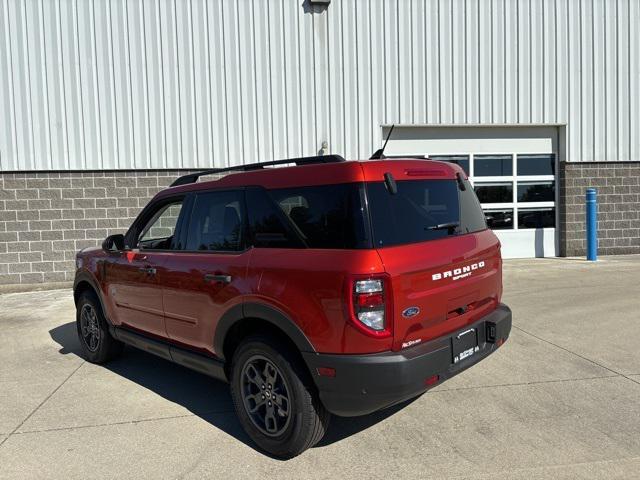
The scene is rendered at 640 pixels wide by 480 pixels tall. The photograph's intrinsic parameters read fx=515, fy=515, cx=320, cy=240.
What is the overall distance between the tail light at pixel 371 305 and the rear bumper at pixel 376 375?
0.16 metres

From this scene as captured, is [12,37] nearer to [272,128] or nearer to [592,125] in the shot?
[272,128]

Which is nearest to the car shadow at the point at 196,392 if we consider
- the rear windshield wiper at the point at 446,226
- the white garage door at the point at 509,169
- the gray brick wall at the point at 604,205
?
the rear windshield wiper at the point at 446,226

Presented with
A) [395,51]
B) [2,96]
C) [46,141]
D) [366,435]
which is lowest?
[366,435]

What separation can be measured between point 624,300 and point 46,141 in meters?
10.4

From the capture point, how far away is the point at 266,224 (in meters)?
3.39

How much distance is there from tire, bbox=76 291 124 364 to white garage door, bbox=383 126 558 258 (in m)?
7.79

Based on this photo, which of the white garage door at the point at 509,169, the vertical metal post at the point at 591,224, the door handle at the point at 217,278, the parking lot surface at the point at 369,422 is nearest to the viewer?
the parking lot surface at the point at 369,422

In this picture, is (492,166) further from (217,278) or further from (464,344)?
(217,278)

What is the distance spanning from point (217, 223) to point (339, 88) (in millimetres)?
7801

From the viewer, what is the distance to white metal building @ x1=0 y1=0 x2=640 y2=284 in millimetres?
10070

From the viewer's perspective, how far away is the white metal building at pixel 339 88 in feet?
33.0

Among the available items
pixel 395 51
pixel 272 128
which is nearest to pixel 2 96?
pixel 272 128

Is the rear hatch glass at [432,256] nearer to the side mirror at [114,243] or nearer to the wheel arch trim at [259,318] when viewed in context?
the wheel arch trim at [259,318]

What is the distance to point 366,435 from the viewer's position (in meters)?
3.54
